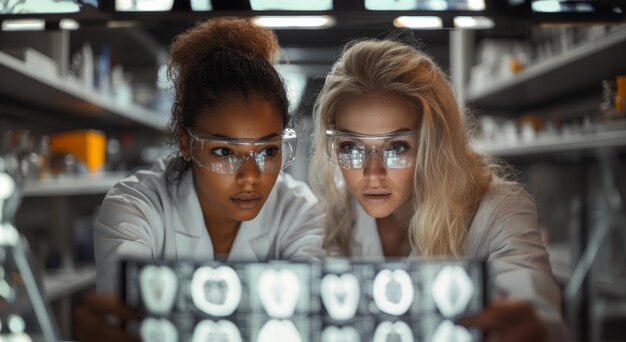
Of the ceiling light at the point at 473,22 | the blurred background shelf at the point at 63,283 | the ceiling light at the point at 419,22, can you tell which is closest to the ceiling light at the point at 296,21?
the ceiling light at the point at 419,22

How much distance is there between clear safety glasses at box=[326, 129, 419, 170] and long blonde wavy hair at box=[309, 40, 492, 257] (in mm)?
21

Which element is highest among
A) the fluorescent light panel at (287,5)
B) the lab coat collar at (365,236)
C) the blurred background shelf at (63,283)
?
the fluorescent light panel at (287,5)

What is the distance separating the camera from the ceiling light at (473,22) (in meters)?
1.02

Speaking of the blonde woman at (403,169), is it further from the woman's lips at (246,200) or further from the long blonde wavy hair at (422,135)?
the woman's lips at (246,200)

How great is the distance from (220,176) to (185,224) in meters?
0.14

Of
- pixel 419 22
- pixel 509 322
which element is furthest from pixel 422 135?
pixel 509 322

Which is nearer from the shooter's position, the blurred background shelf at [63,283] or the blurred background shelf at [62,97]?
the blurred background shelf at [62,97]

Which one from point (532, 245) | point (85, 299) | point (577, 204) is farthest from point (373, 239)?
point (577, 204)

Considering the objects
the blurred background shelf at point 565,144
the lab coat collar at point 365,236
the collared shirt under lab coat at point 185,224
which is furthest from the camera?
the blurred background shelf at point 565,144

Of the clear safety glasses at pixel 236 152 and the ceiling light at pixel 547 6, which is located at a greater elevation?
the ceiling light at pixel 547 6

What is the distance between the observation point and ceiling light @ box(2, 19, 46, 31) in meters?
1.04

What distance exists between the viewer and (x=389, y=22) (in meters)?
1.03

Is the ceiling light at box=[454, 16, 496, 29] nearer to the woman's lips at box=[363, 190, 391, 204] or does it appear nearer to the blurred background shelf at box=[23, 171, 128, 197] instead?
the woman's lips at box=[363, 190, 391, 204]

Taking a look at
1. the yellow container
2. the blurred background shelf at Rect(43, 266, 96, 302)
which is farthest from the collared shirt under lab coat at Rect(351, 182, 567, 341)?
the yellow container
